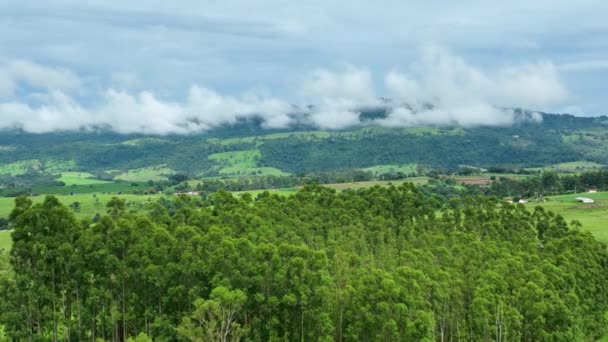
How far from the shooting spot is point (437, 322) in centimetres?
7556

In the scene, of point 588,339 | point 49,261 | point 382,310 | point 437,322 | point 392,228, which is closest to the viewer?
Answer: point 382,310

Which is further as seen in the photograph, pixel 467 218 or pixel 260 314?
pixel 467 218

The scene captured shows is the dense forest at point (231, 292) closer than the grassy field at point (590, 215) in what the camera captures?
Yes

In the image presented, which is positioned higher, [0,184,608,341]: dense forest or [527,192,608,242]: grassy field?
[0,184,608,341]: dense forest

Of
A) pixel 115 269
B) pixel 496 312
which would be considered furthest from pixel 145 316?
pixel 496 312

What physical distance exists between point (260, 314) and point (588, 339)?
49.4 m

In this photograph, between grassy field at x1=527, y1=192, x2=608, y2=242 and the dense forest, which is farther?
grassy field at x1=527, y1=192, x2=608, y2=242

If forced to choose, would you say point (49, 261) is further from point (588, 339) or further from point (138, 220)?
point (588, 339)

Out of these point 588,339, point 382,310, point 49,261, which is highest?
point 49,261

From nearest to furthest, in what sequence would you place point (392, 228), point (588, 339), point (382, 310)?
point (382, 310) < point (588, 339) < point (392, 228)

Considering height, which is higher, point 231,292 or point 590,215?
point 231,292

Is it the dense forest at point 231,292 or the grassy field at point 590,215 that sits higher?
the dense forest at point 231,292

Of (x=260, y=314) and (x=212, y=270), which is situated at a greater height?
(x=212, y=270)

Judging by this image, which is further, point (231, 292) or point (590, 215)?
point (590, 215)
